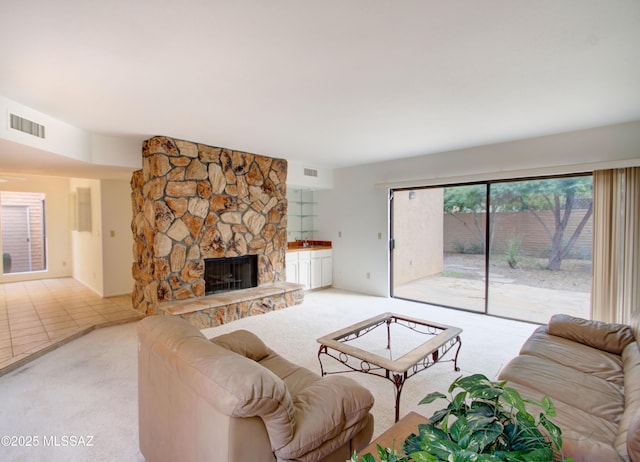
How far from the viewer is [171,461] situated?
155cm

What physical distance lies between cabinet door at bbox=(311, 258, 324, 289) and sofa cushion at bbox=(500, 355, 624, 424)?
4509 millimetres

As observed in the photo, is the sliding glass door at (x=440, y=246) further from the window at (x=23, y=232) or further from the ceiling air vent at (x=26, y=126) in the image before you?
the window at (x=23, y=232)

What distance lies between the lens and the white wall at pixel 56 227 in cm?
707

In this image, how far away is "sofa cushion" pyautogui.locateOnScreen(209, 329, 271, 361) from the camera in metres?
2.20

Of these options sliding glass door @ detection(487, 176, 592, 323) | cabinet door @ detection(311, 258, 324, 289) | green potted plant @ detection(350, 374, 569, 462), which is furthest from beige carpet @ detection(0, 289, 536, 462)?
cabinet door @ detection(311, 258, 324, 289)

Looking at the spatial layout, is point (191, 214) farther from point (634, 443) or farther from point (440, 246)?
point (634, 443)

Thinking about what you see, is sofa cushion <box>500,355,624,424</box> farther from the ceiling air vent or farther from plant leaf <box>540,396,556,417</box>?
the ceiling air vent

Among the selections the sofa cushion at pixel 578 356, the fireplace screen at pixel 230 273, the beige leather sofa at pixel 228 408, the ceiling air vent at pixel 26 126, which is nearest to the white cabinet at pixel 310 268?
the fireplace screen at pixel 230 273

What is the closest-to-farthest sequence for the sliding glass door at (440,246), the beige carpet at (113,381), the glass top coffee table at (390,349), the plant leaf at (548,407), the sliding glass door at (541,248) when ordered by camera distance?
the plant leaf at (548,407) < the beige carpet at (113,381) < the glass top coffee table at (390,349) < the sliding glass door at (541,248) < the sliding glass door at (440,246)

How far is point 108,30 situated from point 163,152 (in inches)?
94.6

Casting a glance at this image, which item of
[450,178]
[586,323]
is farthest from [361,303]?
[586,323]

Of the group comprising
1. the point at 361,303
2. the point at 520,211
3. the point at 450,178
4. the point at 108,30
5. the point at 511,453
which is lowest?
the point at 361,303

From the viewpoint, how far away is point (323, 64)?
7.41ft

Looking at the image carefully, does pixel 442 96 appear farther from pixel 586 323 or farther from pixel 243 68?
pixel 586 323
